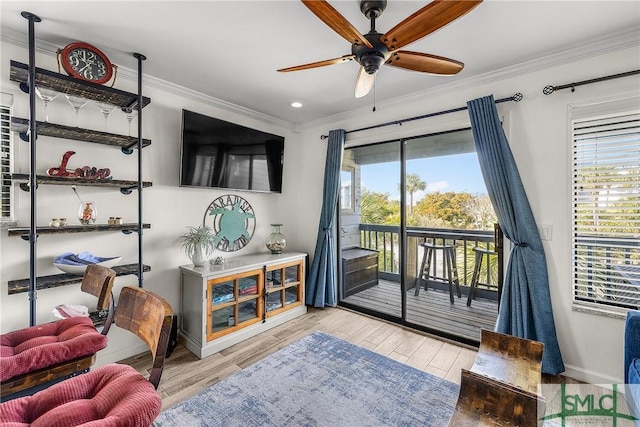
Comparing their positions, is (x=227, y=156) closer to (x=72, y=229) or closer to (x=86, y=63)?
(x=86, y=63)

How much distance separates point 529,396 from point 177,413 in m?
1.99

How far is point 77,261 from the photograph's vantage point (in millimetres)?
2061

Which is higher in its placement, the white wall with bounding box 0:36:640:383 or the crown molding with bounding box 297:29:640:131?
the crown molding with bounding box 297:29:640:131

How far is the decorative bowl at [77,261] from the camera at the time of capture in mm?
1969

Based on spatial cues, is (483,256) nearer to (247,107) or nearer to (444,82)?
(444,82)

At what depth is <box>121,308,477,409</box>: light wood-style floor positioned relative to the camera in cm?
217

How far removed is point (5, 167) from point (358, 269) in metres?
3.60

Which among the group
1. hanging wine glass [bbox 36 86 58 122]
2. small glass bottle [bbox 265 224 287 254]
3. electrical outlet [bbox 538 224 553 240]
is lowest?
small glass bottle [bbox 265 224 287 254]

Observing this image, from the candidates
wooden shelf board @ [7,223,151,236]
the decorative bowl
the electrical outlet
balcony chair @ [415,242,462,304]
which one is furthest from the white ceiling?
balcony chair @ [415,242,462,304]

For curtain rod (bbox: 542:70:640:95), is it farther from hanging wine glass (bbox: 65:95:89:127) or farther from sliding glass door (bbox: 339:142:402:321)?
hanging wine glass (bbox: 65:95:89:127)

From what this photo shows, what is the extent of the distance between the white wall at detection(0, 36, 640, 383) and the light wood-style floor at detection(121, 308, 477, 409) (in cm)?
59

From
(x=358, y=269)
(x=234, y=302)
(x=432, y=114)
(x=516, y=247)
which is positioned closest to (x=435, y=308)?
(x=358, y=269)

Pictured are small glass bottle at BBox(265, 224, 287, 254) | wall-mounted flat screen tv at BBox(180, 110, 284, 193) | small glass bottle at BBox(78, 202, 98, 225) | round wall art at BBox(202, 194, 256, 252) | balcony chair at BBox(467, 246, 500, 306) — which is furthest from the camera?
→ small glass bottle at BBox(265, 224, 287, 254)

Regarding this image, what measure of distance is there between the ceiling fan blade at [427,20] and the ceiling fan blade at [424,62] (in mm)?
193
